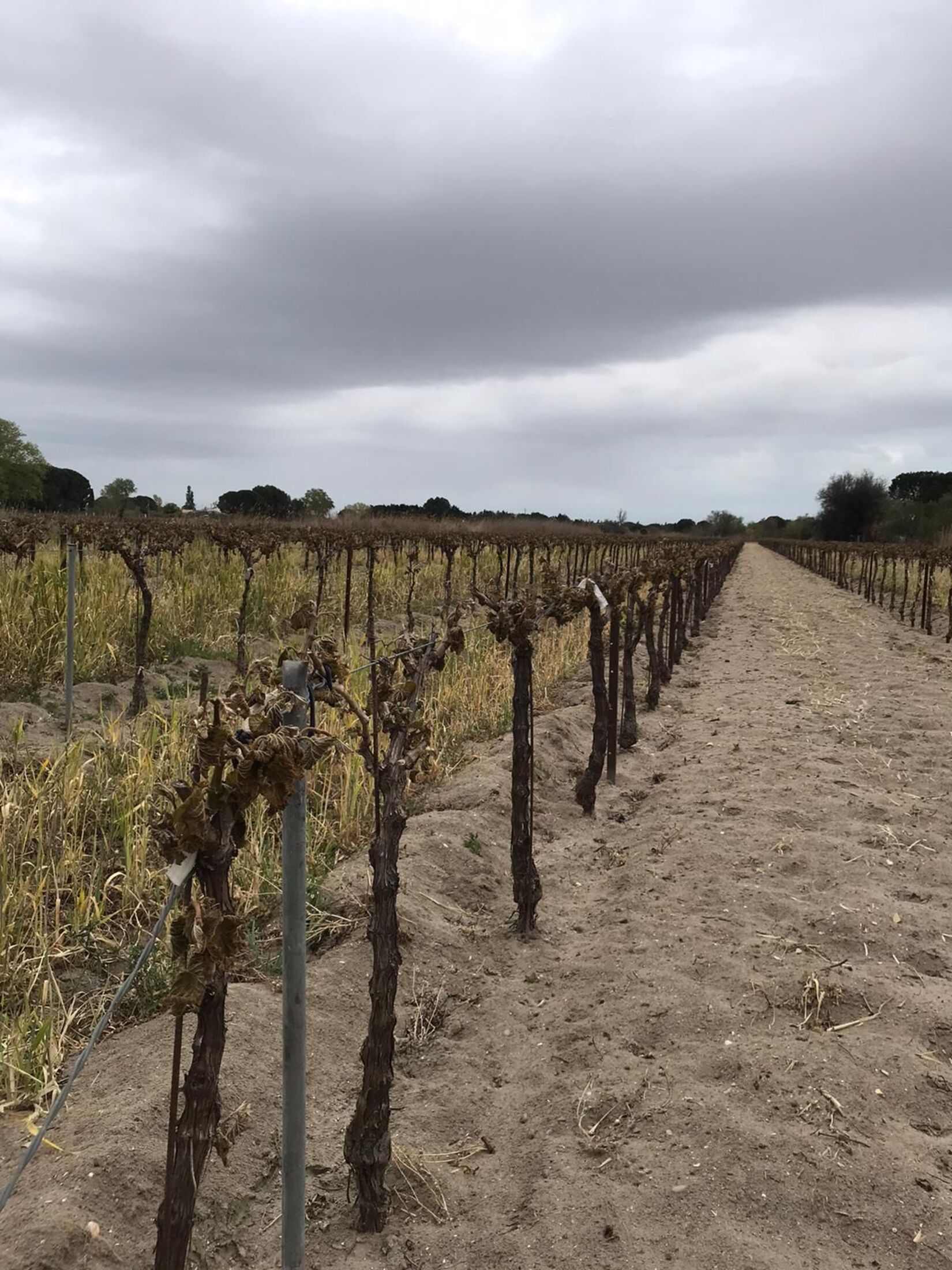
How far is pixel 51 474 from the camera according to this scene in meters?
59.4

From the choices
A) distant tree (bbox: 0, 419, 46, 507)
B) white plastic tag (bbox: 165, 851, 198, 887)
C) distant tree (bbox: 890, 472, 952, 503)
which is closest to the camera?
white plastic tag (bbox: 165, 851, 198, 887)

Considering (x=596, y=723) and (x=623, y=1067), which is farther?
(x=596, y=723)

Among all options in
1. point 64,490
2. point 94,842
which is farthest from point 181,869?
point 64,490

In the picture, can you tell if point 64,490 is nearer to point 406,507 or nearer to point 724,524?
point 406,507

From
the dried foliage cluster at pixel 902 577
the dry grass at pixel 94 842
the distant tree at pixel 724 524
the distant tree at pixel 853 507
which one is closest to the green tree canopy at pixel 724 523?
the distant tree at pixel 724 524

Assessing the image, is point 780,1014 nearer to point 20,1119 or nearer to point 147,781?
point 20,1119

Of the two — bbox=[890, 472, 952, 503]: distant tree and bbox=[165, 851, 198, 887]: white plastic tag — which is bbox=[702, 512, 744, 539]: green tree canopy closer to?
bbox=[890, 472, 952, 503]: distant tree

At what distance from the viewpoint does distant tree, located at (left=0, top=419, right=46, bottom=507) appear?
166 feet

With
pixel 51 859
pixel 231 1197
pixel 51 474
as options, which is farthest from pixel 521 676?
pixel 51 474

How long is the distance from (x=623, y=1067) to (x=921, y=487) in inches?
3788

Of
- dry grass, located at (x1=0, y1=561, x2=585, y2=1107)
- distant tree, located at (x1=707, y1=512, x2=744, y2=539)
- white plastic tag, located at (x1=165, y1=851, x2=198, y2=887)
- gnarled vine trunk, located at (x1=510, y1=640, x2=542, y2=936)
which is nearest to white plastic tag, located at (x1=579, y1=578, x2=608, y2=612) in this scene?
gnarled vine trunk, located at (x1=510, y1=640, x2=542, y2=936)

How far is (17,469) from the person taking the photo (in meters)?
51.8

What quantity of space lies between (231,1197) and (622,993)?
176 centimetres

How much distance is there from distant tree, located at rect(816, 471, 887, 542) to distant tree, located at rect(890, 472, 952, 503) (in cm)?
279
